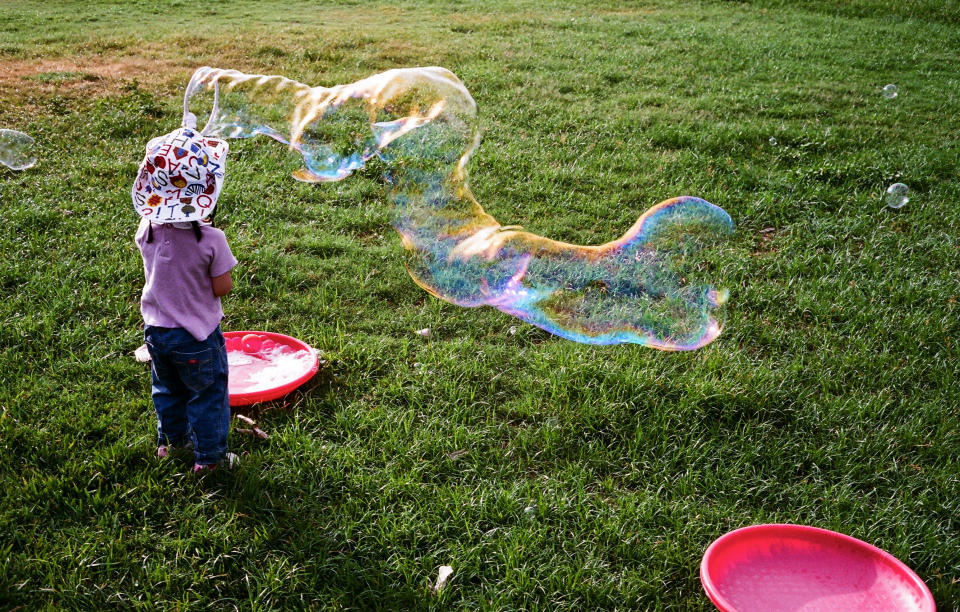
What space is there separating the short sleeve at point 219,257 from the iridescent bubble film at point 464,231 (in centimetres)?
133

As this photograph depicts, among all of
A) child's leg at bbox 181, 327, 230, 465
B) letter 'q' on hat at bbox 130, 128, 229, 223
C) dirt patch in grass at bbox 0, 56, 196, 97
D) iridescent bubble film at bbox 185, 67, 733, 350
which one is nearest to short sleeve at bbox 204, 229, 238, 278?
letter 'q' on hat at bbox 130, 128, 229, 223

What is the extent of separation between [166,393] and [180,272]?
1.65ft

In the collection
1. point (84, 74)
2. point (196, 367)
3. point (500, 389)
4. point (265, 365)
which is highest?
point (84, 74)

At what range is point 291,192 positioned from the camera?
228 inches

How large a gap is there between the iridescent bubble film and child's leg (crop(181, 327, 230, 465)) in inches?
54.5

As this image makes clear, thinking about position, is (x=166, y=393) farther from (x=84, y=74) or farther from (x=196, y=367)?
(x=84, y=74)

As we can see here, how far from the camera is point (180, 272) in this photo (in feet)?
9.36

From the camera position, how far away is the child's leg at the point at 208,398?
292 centimetres

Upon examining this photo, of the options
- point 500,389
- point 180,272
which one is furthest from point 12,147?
point 500,389

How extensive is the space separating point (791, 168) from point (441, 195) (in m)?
3.54

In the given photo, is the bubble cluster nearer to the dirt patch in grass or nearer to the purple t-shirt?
the purple t-shirt

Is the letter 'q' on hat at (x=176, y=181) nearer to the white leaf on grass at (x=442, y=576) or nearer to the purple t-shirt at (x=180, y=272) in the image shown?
the purple t-shirt at (x=180, y=272)

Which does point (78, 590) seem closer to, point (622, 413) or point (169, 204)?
point (169, 204)

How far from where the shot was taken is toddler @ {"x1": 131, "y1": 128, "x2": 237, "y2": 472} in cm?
274
